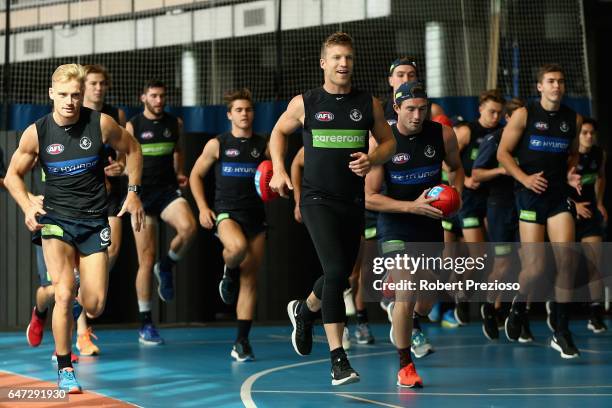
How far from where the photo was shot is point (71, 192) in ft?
24.6

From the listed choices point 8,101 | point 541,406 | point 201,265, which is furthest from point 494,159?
point 8,101

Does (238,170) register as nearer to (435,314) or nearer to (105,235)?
(105,235)

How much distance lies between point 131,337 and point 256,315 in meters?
2.20

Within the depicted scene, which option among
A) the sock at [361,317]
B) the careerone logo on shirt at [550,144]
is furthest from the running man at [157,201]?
the careerone logo on shirt at [550,144]

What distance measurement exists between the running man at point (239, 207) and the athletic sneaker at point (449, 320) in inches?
149

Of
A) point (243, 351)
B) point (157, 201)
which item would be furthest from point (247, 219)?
point (157, 201)

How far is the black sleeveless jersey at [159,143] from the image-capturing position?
36.5 ft

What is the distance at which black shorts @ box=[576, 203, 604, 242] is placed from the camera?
12109 mm

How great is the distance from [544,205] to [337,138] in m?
2.92

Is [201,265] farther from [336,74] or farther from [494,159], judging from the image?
[336,74]

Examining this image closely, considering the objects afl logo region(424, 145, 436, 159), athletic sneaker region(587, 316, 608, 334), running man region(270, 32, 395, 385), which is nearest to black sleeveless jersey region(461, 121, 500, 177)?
athletic sneaker region(587, 316, 608, 334)

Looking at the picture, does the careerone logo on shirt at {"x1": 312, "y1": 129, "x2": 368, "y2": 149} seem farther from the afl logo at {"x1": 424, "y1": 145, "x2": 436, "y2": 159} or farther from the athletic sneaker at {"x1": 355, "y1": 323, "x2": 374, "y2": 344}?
the athletic sneaker at {"x1": 355, "y1": 323, "x2": 374, "y2": 344}

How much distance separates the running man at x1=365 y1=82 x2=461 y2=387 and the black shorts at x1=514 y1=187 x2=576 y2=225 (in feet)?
5.24

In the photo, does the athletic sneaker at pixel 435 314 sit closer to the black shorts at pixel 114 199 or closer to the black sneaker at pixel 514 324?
the black sneaker at pixel 514 324
